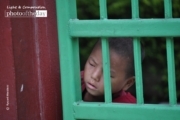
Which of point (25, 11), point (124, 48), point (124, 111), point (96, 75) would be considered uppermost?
point (25, 11)

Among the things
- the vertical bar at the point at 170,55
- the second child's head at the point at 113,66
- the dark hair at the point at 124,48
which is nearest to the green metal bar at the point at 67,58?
the second child's head at the point at 113,66

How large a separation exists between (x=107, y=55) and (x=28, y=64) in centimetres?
41

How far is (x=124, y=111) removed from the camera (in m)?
3.06

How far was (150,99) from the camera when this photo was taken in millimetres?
5184

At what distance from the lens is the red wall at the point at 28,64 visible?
3182mm

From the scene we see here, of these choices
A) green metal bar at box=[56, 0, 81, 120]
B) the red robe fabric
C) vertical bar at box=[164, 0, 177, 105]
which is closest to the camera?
vertical bar at box=[164, 0, 177, 105]

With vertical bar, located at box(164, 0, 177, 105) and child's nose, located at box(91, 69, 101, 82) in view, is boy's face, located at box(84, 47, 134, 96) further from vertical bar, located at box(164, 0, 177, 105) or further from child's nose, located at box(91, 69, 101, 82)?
vertical bar, located at box(164, 0, 177, 105)

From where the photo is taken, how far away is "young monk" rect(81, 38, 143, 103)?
323cm

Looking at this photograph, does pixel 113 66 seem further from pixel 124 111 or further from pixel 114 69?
pixel 124 111

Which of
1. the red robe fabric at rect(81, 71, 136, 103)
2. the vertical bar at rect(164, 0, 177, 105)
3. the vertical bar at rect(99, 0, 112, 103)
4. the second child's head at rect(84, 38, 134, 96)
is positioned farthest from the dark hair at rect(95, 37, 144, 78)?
the vertical bar at rect(164, 0, 177, 105)

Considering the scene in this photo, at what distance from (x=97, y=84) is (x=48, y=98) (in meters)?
0.25

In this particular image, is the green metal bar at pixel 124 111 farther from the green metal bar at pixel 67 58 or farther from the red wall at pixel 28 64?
the red wall at pixel 28 64

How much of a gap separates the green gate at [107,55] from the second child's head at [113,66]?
0.10m

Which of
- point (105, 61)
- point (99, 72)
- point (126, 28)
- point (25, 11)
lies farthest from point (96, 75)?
point (25, 11)
